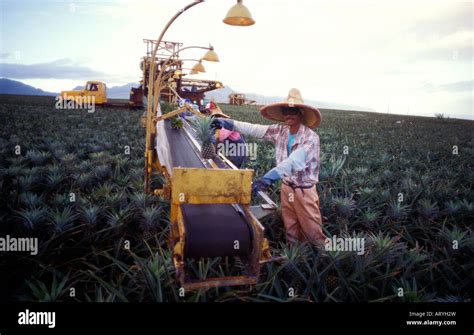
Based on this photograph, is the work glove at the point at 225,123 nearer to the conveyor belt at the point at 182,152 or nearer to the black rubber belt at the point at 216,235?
the conveyor belt at the point at 182,152

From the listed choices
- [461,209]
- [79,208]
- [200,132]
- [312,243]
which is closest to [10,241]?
[79,208]

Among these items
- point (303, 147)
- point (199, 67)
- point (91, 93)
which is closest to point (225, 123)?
point (303, 147)

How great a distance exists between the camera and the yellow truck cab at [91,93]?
24.7 m

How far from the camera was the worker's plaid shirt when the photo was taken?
3.12m

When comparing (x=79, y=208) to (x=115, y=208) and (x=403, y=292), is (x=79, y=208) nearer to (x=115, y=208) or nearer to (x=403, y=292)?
(x=115, y=208)

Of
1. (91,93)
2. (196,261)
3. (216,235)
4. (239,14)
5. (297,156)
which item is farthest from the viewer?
(91,93)

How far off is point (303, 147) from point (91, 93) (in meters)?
26.3

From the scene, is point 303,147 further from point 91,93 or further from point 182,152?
point 91,93

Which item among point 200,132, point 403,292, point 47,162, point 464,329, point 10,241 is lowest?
point 464,329

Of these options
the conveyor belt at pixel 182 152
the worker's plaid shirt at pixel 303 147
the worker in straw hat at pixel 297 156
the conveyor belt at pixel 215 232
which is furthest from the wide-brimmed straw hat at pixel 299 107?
the conveyor belt at pixel 215 232

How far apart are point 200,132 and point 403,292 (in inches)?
109

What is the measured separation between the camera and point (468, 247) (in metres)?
3.39

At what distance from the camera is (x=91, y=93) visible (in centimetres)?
2478

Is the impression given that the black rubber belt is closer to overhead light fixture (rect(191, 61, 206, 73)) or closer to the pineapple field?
the pineapple field
